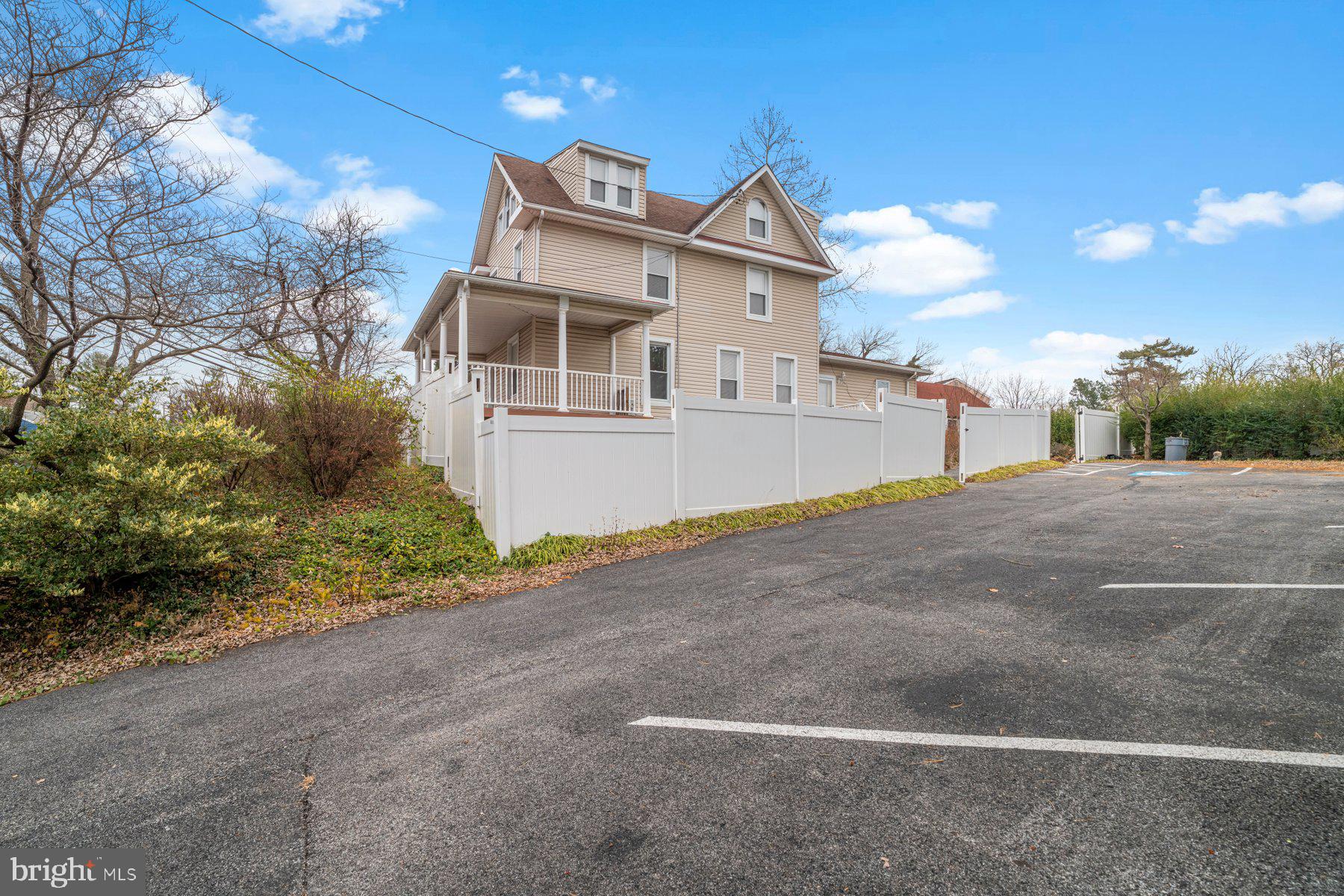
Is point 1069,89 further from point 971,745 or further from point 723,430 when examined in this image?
point 971,745

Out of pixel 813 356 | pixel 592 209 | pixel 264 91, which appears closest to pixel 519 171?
pixel 592 209

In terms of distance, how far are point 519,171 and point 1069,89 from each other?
13.1 meters

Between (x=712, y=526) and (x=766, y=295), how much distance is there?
37.2 ft

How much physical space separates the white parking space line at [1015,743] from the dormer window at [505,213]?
49.0 feet

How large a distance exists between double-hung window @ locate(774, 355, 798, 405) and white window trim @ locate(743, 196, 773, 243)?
11.7 ft

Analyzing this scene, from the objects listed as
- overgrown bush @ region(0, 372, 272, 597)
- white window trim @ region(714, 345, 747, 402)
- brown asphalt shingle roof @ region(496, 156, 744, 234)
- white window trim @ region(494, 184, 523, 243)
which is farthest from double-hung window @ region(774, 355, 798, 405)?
overgrown bush @ region(0, 372, 272, 597)

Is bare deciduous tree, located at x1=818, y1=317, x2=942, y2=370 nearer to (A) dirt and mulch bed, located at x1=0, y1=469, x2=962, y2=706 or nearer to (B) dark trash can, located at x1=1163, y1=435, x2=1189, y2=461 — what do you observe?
(B) dark trash can, located at x1=1163, y1=435, x2=1189, y2=461

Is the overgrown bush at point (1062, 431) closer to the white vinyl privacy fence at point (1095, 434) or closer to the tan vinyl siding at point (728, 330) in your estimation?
the white vinyl privacy fence at point (1095, 434)

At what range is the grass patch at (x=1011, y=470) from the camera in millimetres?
14195

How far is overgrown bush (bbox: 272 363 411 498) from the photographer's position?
334 inches

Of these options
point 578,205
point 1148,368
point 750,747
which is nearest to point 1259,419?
point 578,205

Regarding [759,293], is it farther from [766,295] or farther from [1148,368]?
[1148,368]

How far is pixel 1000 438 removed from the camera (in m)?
16.3
